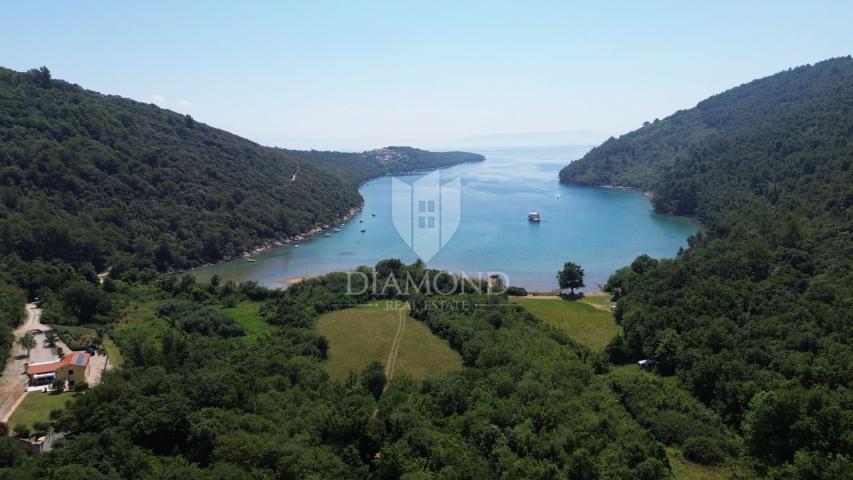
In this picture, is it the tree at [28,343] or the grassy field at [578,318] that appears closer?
the tree at [28,343]

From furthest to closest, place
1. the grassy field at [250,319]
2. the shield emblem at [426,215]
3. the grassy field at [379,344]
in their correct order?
the shield emblem at [426,215], the grassy field at [250,319], the grassy field at [379,344]

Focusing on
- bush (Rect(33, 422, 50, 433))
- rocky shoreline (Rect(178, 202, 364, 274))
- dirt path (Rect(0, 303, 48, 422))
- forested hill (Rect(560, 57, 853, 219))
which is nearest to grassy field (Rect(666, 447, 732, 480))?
bush (Rect(33, 422, 50, 433))

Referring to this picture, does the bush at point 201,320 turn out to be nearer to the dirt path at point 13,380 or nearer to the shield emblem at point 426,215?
the dirt path at point 13,380

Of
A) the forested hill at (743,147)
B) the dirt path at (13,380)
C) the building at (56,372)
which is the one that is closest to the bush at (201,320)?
the dirt path at (13,380)

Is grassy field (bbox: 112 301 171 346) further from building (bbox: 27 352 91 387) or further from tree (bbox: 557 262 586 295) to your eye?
tree (bbox: 557 262 586 295)

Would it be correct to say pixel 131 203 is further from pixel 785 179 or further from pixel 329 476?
pixel 785 179

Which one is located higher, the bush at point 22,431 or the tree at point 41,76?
the tree at point 41,76

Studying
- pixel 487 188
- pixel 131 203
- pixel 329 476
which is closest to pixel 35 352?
pixel 329 476
